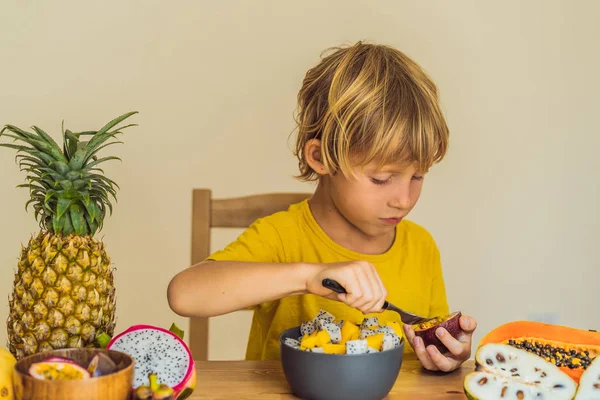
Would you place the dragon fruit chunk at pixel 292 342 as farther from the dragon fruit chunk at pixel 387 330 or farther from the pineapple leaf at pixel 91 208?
the pineapple leaf at pixel 91 208

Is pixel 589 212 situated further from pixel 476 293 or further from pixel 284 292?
pixel 284 292

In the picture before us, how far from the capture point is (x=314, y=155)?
143cm

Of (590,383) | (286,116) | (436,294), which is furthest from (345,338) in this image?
(286,116)

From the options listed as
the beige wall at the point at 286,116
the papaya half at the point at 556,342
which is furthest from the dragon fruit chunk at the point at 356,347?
the beige wall at the point at 286,116

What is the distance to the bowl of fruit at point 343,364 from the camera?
98 cm

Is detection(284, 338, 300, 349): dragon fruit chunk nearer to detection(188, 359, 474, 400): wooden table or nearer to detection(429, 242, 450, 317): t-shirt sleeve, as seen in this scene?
detection(188, 359, 474, 400): wooden table

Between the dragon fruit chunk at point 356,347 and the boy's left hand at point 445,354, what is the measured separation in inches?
7.9

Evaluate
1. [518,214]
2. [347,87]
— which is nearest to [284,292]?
[347,87]

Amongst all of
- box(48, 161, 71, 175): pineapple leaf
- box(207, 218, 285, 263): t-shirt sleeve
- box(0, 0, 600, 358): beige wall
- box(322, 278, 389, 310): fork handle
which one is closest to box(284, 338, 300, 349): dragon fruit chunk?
box(322, 278, 389, 310): fork handle

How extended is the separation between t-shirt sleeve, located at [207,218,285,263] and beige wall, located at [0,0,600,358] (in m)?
0.86

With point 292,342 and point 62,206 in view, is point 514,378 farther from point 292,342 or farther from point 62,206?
point 62,206

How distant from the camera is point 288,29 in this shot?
2.36 meters

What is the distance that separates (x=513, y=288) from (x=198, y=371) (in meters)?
1.66

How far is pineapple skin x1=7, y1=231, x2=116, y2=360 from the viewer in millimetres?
1029
